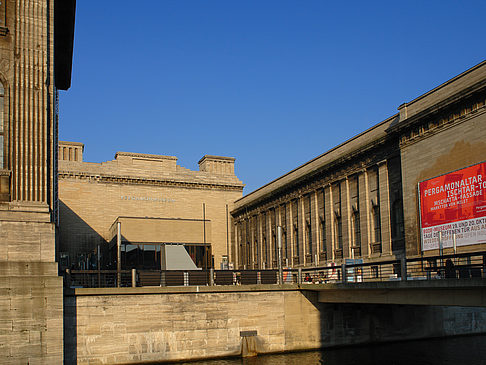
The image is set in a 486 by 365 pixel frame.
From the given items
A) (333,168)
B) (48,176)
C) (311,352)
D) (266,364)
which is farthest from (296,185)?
(48,176)

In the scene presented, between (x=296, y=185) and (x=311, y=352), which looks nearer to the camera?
(x=311, y=352)

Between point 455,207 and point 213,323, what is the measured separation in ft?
56.1

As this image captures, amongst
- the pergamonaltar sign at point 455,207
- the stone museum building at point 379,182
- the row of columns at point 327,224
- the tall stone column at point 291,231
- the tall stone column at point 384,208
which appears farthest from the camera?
the tall stone column at point 291,231

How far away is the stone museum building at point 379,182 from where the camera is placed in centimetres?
3694

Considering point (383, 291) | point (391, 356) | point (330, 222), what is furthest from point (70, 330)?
point (330, 222)

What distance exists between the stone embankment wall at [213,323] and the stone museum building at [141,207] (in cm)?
2707

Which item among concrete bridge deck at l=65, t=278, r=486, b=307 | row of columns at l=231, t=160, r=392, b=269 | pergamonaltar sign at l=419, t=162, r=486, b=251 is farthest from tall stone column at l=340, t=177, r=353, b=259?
concrete bridge deck at l=65, t=278, r=486, b=307

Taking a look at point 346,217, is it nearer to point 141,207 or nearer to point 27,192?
point 27,192

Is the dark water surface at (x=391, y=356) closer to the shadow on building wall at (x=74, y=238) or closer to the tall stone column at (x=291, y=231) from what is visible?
the tall stone column at (x=291, y=231)

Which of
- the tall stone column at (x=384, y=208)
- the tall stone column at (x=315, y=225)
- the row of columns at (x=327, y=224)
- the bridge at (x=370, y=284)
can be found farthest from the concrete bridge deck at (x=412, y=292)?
the tall stone column at (x=315, y=225)

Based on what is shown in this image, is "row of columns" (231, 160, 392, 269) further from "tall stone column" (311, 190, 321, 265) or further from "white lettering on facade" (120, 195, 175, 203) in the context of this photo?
"white lettering on facade" (120, 195, 175, 203)

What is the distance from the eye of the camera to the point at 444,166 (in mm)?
38312

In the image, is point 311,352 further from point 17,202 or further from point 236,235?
point 236,235

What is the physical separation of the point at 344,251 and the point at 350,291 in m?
18.1
